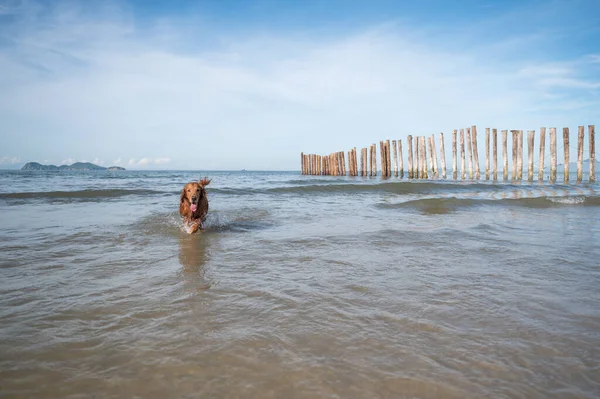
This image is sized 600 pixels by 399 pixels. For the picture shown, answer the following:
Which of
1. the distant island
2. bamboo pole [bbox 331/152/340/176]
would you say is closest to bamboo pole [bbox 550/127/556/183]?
bamboo pole [bbox 331/152/340/176]

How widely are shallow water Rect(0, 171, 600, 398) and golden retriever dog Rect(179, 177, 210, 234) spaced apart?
104cm

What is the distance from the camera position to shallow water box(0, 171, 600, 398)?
5.37 feet

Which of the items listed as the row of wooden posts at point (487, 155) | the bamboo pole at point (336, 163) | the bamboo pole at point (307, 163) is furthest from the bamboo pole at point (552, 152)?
the bamboo pole at point (307, 163)

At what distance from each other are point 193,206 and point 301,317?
4.41 metres

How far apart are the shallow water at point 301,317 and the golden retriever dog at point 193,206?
1043 mm

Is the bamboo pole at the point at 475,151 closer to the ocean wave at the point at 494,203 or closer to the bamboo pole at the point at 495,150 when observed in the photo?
the bamboo pole at the point at 495,150

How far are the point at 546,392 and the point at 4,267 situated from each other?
466 centimetres

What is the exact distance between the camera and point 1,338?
2043 mm

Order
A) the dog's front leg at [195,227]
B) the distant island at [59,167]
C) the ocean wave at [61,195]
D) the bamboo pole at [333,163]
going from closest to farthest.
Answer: the dog's front leg at [195,227] → the ocean wave at [61,195] → the bamboo pole at [333,163] → the distant island at [59,167]

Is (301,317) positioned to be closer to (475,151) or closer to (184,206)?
(184,206)

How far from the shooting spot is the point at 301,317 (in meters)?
2.33

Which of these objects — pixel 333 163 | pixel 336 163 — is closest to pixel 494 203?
pixel 336 163

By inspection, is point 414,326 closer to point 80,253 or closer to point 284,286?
point 284,286

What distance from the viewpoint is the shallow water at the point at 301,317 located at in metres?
1.64
